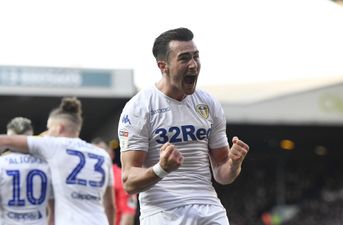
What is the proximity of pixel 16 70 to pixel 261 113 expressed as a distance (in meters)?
7.22

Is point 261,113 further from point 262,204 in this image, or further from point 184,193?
point 184,193

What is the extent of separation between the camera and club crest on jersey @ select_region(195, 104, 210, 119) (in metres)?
6.10

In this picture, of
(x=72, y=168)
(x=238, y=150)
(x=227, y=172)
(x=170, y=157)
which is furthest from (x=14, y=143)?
(x=170, y=157)

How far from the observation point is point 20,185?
8.33 metres

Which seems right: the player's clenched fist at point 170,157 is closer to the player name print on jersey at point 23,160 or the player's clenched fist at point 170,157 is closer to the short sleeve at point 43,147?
the short sleeve at point 43,147

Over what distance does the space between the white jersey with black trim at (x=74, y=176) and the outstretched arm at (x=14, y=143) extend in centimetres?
19

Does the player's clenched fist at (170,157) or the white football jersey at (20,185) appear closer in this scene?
the player's clenched fist at (170,157)

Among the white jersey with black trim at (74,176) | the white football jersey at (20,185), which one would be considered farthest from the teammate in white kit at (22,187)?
the white jersey with black trim at (74,176)

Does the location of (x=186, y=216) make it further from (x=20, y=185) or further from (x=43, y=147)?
(x=20, y=185)

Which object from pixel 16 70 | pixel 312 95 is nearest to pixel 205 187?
pixel 16 70

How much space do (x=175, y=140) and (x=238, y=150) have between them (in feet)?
1.39

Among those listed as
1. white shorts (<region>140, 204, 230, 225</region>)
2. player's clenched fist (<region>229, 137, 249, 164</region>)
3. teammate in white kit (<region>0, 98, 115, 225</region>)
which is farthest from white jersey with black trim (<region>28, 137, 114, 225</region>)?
player's clenched fist (<region>229, 137, 249, 164</region>)

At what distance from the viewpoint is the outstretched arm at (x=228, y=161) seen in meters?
5.81

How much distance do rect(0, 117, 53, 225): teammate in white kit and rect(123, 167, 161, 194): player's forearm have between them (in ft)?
8.75
